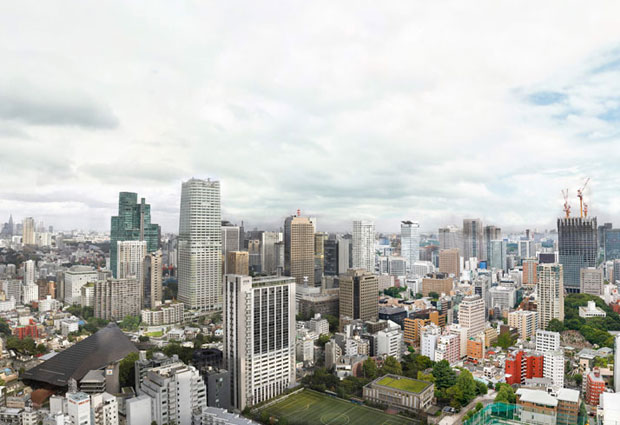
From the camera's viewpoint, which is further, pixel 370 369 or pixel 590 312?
pixel 590 312

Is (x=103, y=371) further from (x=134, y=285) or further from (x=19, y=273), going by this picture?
(x=19, y=273)

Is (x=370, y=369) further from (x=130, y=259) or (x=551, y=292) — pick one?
(x=130, y=259)

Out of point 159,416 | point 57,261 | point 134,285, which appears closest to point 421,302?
point 134,285

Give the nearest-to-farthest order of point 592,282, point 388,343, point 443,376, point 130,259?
point 443,376
point 388,343
point 130,259
point 592,282

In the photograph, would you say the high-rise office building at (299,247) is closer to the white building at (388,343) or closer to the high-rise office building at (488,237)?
the white building at (388,343)

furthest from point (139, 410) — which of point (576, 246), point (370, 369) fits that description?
point (576, 246)

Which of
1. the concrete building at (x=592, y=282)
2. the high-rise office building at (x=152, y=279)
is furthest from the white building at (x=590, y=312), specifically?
the high-rise office building at (x=152, y=279)
